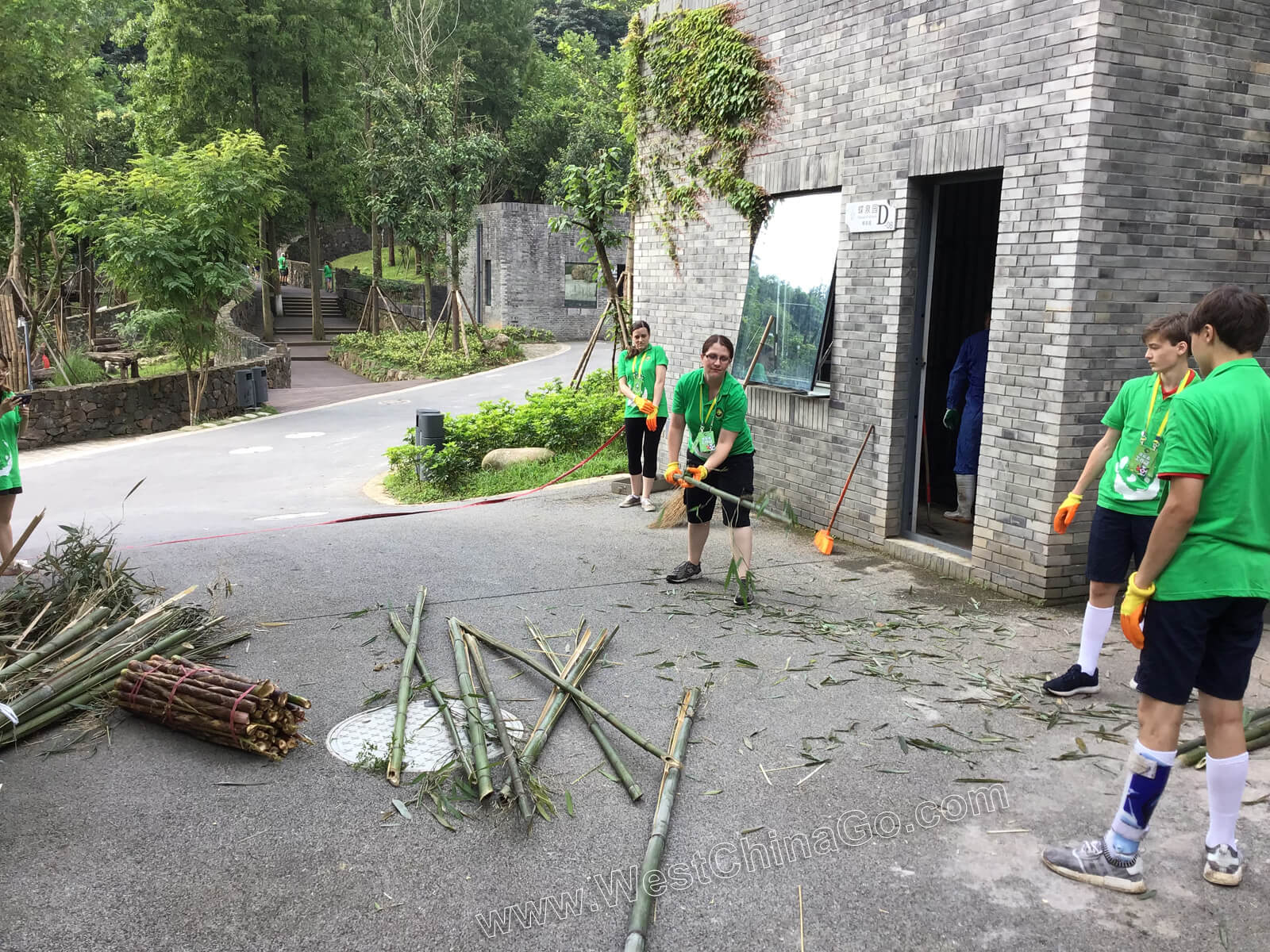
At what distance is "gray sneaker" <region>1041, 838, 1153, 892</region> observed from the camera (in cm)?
351

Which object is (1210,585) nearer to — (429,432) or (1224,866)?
(1224,866)

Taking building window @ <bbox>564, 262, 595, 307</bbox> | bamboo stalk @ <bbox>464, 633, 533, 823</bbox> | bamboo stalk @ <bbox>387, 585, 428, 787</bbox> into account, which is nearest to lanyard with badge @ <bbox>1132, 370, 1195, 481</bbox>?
bamboo stalk @ <bbox>464, 633, 533, 823</bbox>

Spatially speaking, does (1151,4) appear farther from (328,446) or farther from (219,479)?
(328,446)

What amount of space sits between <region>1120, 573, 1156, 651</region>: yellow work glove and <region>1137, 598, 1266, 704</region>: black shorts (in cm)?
4

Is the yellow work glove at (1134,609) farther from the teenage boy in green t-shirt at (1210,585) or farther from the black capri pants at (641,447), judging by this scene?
the black capri pants at (641,447)

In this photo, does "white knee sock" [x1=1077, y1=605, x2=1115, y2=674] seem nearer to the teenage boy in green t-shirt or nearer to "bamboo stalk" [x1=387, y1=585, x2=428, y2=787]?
the teenage boy in green t-shirt

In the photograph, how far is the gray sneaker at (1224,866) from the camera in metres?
3.50

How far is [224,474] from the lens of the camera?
44.9 ft

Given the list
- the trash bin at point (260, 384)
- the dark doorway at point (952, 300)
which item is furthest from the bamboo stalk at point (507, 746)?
the trash bin at point (260, 384)

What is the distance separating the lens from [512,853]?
3.80 metres

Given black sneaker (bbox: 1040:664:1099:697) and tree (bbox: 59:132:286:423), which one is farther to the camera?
tree (bbox: 59:132:286:423)

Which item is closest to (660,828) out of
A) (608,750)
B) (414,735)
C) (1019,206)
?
(608,750)

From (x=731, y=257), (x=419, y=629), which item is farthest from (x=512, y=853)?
(x=731, y=257)

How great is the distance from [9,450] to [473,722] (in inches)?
183
